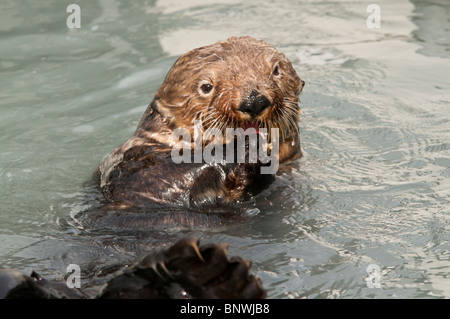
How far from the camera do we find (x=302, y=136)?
603 centimetres

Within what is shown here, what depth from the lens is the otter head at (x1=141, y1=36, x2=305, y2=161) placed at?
13.8 ft

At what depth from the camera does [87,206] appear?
4.70 metres

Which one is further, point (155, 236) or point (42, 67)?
point (42, 67)

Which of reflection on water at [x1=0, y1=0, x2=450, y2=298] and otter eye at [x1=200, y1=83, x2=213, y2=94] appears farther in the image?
otter eye at [x1=200, y1=83, x2=213, y2=94]

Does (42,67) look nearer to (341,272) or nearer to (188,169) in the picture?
(188,169)

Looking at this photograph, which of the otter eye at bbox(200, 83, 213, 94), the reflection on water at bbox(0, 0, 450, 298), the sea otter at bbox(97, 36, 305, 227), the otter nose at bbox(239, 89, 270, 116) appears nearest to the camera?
the reflection on water at bbox(0, 0, 450, 298)

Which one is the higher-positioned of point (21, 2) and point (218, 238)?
point (21, 2)

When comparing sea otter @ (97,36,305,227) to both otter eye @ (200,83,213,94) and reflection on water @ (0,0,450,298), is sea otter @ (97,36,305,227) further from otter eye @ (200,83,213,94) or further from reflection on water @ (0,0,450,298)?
reflection on water @ (0,0,450,298)

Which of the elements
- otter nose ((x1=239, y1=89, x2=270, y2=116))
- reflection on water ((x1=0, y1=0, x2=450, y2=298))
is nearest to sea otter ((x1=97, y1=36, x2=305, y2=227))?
otter nose ((x1=239, y1=89, x2=270, y2=116))

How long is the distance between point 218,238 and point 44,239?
3.61ft

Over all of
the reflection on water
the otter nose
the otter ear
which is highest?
the otter nose
